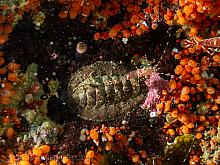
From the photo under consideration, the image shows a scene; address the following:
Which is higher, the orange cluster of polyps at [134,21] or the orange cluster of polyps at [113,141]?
the orange cluster of polyps at [134,21]

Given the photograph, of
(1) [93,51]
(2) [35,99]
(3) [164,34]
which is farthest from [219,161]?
(2) [35,99]

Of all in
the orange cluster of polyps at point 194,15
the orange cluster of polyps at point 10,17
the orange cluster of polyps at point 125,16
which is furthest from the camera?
the orange cluster of polyps at point 125,16

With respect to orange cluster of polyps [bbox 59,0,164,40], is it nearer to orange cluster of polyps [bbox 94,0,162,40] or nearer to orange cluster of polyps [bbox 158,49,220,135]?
orange cluster of polyps [bbox 94,0,162,40]

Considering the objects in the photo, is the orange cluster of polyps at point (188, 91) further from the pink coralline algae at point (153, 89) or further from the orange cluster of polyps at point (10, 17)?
the orange cluster of polyps at point (10, 17)

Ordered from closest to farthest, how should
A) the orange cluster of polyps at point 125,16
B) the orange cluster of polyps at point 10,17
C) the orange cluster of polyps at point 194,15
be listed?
1. the orange cluster of polyps at point 10,17
2. the orange cluster of polyps at point 194,15
3. the orange cluster of polyps at point 125,16

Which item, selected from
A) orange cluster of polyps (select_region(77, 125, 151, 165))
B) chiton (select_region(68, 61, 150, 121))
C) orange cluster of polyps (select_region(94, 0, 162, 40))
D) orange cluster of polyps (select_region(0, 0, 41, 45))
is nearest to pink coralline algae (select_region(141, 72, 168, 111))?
chiton (select_region(68, 61, 150, 121))

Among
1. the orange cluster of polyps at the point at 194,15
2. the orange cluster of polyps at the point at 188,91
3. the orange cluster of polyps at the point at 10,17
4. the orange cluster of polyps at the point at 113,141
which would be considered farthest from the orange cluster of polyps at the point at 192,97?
the orange cluster of polyps at the point at 10,17
